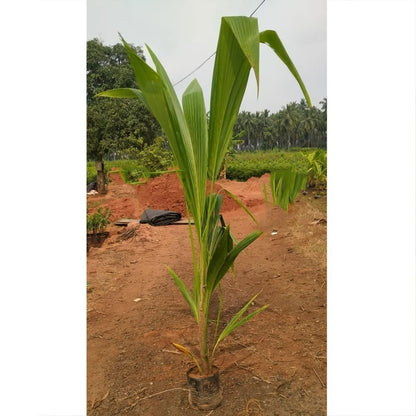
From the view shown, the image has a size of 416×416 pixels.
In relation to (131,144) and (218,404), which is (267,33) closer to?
(218,404)

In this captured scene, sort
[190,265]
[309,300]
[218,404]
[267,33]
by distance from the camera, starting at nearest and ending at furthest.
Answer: [267,33]
[218,404]
[309,300]
[190,265]

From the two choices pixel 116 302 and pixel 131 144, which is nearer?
pixel 116 302

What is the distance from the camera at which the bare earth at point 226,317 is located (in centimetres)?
120

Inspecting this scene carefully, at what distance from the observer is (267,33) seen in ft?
2.88

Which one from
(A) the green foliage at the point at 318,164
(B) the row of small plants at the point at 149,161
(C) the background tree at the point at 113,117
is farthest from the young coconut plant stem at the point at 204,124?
(B) the row of small plants at the point at 149,161

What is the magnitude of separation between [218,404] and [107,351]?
1.88 feet

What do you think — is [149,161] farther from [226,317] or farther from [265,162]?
[226,317]

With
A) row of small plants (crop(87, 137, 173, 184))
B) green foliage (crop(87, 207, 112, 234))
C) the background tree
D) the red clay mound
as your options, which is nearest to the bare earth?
green foliage (crop(87, 207, 112, 234))

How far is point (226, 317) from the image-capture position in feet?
5.66

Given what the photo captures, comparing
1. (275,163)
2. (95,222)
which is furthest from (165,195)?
(275,163)

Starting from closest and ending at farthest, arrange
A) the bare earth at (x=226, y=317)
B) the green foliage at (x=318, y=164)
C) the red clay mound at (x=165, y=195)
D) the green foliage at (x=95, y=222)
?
the bare earth at (x=226, y=317) < the green foliage at (x=95, y=222) < the green foliage at (x=318, y=164) < the red clay mound at (x=165, y=195)

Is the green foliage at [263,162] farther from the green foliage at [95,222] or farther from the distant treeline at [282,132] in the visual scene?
the green foliage at [95,222]

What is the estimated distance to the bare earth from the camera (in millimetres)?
1200
